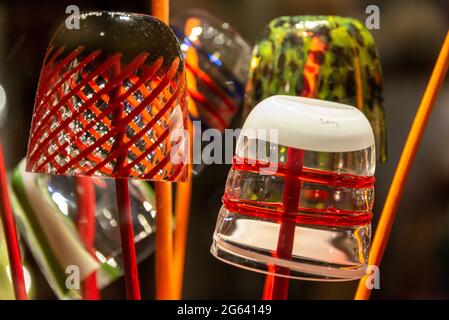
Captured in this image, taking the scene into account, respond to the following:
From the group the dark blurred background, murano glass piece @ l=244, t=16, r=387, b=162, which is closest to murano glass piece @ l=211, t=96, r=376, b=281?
murano glass piece @ l=244, t=16, r=387, b=162

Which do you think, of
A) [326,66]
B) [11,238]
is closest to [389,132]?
[326,66]

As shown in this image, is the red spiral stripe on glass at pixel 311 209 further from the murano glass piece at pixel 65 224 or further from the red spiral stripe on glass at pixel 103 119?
the murano glass piece at pixel 65 224

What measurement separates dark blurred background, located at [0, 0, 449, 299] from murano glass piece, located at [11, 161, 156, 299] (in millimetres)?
66

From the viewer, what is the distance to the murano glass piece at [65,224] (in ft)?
1.98

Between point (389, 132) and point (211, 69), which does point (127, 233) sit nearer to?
point (211, 69)

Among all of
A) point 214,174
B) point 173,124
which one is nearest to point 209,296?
point 214,174

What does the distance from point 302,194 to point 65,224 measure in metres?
0.23

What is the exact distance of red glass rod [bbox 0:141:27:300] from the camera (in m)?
0.58

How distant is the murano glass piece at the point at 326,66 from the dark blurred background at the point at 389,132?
11cm

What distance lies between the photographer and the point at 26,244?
2.10ft

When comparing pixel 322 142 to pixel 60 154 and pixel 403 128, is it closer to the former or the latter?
pixel 60 154

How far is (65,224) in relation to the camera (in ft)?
2.01

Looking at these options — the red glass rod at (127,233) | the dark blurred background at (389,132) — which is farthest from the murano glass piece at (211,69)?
the red glass rod at (127,233)
